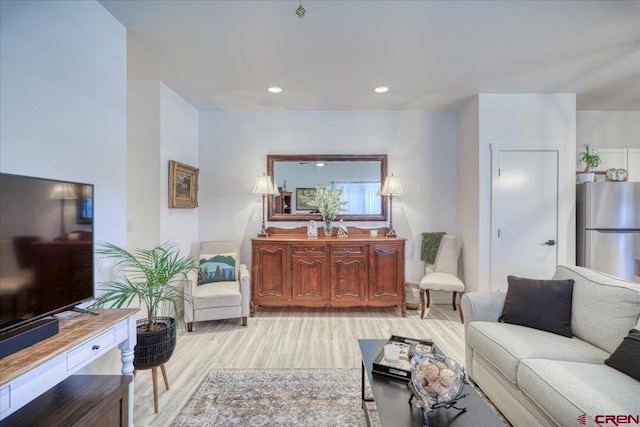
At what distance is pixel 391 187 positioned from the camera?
4.01m

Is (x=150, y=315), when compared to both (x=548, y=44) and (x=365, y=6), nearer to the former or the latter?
(x=365, y=6)

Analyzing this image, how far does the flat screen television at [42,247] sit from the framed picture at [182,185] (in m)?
1.80

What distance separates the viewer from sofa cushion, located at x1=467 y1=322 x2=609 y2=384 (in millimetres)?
1767

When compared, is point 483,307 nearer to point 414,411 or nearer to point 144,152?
point 414,411

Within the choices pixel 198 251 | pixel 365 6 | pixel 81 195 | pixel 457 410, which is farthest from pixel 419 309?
pixel 81 195

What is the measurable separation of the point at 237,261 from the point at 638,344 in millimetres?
3628

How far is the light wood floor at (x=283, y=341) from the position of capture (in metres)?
2.29

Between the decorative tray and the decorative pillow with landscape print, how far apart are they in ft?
7.79

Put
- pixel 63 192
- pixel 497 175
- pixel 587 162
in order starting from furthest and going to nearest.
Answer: pixel 587 162 < pixel 497 175 < pixel 63 192

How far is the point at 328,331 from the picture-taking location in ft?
10.9

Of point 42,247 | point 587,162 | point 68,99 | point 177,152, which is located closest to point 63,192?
point 42,247

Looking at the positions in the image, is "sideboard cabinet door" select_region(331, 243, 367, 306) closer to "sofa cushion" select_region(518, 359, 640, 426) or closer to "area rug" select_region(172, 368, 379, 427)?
"area rug" select_region(172, 368, 379, 427)

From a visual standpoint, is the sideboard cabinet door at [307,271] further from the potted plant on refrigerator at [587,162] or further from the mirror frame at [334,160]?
the potted plant on refrigerator at [587,162]

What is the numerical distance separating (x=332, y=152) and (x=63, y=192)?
3223mm
